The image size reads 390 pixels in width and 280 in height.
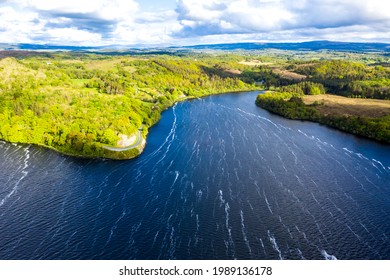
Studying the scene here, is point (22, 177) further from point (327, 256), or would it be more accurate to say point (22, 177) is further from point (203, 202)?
point (327, 256)

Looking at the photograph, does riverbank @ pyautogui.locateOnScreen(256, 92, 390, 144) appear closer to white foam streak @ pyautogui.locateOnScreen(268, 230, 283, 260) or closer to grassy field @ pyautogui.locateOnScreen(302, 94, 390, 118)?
grassy field @ pyautogui.locateOnScreen(302, 94, 390, 118)

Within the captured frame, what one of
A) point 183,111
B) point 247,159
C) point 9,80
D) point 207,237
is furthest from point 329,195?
point 9,80

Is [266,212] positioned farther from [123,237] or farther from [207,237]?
[123,237]

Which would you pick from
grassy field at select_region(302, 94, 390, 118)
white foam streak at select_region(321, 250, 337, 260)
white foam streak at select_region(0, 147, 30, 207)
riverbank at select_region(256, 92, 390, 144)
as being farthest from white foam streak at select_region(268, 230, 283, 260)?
grassy field at select_region(302, 94, 390, 118)

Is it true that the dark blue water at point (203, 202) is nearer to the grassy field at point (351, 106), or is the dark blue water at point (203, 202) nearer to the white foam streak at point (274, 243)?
the white foam streak at point (274, 243)

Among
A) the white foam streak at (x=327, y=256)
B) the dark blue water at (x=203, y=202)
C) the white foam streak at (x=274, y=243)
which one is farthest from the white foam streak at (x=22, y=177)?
the white foam streak at (x=327, y=256)

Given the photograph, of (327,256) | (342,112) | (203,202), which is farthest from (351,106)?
(327,256)

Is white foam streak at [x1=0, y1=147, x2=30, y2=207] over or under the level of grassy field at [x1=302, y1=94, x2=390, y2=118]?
over
